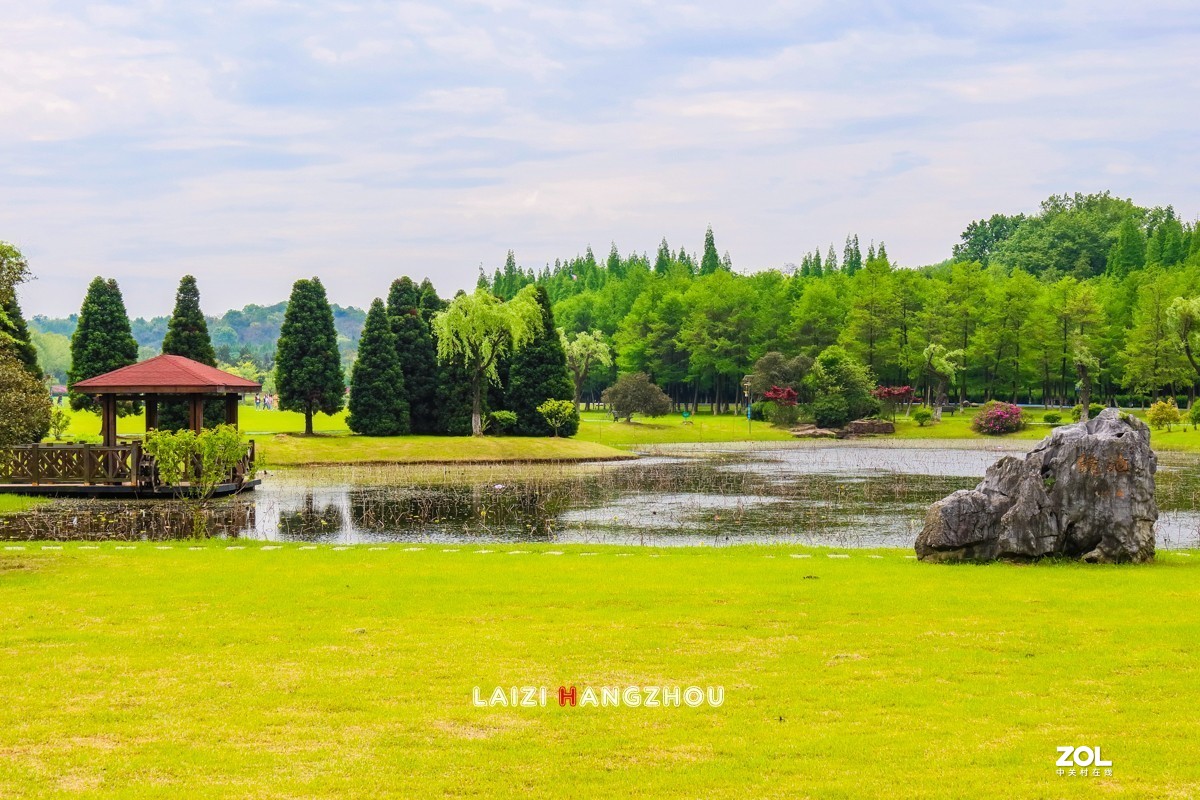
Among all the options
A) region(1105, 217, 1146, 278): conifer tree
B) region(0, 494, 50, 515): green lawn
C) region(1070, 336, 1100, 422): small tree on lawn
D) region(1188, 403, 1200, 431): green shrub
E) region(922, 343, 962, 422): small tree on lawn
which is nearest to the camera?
region(0, 494, 50, 515): green lawn

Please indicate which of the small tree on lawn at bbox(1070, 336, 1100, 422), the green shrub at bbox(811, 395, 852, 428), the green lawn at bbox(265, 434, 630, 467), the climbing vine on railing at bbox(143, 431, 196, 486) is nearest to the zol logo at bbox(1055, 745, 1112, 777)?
the climbing vine on railing at bbox(143, 431, 196, 486)

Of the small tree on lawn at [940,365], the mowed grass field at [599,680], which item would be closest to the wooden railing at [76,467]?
the mowed grass field at [599,680]

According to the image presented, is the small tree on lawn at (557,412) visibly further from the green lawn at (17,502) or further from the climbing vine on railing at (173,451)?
the climbing vine on railing at (173,451)

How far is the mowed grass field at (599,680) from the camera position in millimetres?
6305

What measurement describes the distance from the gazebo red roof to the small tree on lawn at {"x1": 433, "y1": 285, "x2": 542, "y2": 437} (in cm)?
1848

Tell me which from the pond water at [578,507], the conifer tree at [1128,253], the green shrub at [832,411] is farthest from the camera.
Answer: the conifer tree at [1128,253]

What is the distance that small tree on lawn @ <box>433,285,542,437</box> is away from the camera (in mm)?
51031

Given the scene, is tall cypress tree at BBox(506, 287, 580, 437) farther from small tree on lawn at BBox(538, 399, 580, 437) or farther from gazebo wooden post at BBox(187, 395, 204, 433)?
gazebo wooden post at BBox(187, 395, 204, 433)

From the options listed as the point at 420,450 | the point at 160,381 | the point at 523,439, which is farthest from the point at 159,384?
the point at 523,439

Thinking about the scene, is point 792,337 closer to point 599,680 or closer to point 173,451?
point 173,451

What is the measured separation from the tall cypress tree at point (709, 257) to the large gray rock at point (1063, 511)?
111 meters

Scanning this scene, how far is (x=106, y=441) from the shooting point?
32406mm

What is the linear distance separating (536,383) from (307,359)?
38.6 feet

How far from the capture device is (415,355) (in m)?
52.4
